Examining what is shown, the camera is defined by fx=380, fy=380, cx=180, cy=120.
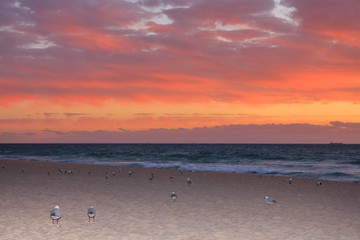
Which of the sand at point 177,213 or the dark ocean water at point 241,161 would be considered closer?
the sand at point 177,213

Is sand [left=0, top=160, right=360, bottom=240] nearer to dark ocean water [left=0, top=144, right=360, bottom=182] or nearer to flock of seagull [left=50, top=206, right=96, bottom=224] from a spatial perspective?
flock of seagull [left=50, top=206, right=96, bottom=224]

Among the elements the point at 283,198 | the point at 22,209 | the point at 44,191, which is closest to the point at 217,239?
the point at 22,209

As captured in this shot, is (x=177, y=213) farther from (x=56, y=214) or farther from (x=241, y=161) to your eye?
(x=241, y=161)

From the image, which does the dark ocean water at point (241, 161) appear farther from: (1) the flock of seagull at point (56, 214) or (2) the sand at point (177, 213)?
(1) the flock of seagull at point (56, 214)

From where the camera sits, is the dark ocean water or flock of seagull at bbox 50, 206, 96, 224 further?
the dark ocean water

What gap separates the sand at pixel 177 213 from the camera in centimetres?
1203

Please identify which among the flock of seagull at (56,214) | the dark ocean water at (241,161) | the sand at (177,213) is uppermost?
the flock of seagull at (56,214)

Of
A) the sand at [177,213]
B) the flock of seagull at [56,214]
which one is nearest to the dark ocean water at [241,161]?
the sand at [177,213]

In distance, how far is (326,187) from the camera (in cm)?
2570

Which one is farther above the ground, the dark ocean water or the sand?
the sand

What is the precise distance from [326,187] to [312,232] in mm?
14273

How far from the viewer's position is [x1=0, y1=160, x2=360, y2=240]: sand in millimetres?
12031

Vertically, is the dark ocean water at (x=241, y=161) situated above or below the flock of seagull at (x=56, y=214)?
below

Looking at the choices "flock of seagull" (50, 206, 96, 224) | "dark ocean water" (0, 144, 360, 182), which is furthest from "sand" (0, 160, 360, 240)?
"dark ocean water" (0, 144, 360, 182)
